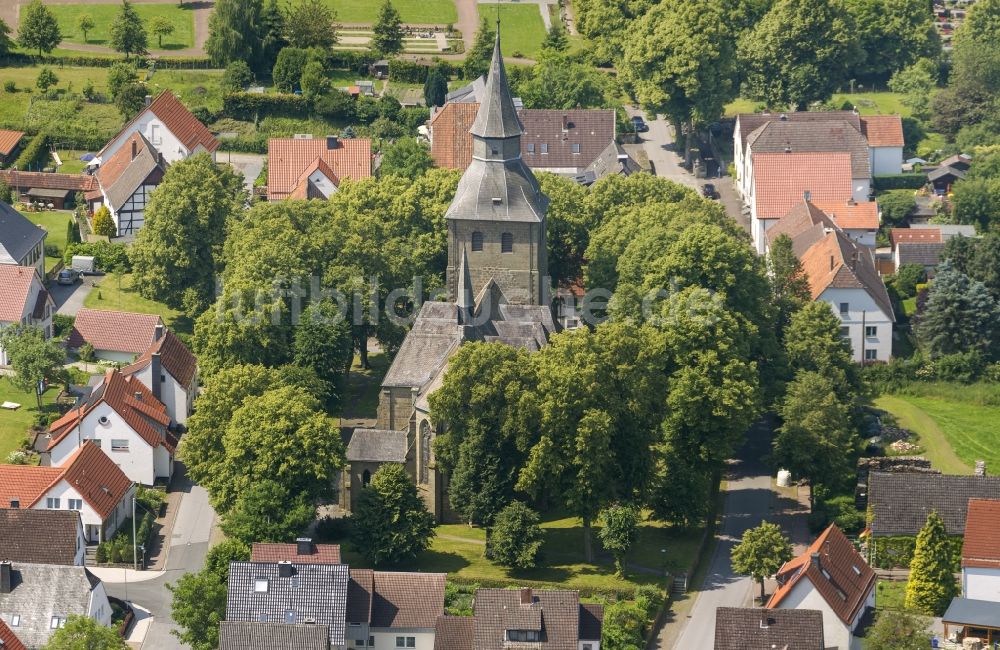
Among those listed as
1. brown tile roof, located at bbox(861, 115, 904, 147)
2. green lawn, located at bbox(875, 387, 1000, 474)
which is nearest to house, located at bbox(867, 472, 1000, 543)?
green lawn, located at bbox(875, 387, 1000, 474)

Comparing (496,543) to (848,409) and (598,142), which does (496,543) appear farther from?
(598,142)

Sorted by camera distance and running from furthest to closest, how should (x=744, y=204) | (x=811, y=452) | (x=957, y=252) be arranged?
(x=744, y=204) → (x=957, y=252) → (x=811, y=452)

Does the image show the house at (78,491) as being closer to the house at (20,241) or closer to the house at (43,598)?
the house at (43,598)

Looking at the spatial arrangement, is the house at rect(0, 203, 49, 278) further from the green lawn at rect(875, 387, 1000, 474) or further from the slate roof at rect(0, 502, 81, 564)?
the green lawn at rect(875, 387, 1000, 474)

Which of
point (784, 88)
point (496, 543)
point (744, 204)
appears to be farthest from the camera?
point (784, 88)

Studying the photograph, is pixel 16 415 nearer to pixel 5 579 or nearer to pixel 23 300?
pixel 23 300

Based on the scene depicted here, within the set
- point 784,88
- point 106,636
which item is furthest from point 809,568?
point 784,88

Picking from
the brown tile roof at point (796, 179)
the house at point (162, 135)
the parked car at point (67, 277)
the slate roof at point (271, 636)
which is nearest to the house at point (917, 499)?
the slate roof at point (271, 636)
